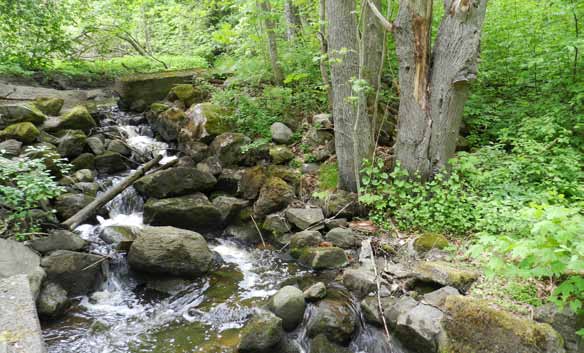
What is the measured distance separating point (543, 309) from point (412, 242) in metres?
1.86

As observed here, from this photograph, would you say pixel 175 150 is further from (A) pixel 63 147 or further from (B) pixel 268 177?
(B) pixel 268 177

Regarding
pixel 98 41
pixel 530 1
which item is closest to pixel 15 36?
pixel 98 41

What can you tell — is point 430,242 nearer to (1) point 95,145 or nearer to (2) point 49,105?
(1) point 95,145

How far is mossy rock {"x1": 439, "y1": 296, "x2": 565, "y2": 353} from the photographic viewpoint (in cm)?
329

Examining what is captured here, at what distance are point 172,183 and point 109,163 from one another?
219 cm

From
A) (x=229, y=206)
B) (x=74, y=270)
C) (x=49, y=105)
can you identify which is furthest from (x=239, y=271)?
(x=49, y=105)

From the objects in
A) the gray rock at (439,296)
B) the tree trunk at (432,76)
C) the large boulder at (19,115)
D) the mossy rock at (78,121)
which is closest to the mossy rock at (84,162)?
the mossy rock at (78,121)

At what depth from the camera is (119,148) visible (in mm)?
8812

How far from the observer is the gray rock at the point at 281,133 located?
7.96m

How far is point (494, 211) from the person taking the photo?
183 inches

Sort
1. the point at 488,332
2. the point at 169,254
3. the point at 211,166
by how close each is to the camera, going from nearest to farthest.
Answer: the point at 488,332
the point at 169,254
the point at 211,166

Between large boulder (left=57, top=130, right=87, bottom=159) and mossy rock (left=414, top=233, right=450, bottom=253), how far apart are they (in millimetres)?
7059

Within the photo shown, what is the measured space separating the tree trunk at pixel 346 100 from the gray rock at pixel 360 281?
1.70 m

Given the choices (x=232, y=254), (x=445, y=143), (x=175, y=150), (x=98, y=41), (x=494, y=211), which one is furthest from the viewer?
(x=98, y=41)
